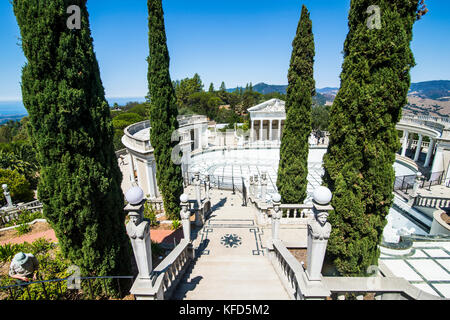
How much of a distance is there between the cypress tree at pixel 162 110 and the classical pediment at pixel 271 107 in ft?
94.0

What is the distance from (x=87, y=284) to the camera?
593cm

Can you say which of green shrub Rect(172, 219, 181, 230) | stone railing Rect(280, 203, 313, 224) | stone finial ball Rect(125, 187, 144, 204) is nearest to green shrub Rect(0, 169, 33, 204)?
green shrub Rect(172, 219, 181, 230)

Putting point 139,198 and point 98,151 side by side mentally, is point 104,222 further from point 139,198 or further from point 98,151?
point 139,198

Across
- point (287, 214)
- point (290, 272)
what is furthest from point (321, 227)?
point (287, 214)

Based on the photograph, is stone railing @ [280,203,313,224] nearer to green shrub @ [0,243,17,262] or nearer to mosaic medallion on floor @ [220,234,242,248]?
mosaic medallion on floor @ [220,234,242,248]

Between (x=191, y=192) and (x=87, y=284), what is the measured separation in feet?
40.9

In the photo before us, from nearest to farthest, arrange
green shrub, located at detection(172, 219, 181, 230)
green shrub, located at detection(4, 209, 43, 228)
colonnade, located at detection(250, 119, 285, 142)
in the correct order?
1. green shrub, located at detection(172, 219, 181, 230)
2. green shrub, located at detection(4, 209, 43, 228)
3. colonnade, located at detection(250, 119, 285, 142)

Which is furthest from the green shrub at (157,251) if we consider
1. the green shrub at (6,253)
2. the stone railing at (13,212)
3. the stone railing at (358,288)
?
the stone railing at (13,212)

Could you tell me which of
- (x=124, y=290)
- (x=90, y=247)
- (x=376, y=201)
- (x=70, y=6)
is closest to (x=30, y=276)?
(x=90, y=247)

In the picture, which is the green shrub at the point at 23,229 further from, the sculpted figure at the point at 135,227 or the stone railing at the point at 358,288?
the stone railing at the point at 358,288

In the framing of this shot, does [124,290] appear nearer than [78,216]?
No

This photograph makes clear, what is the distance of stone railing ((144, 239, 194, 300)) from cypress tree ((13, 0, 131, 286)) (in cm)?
182

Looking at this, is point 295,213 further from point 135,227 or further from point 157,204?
point 157,204

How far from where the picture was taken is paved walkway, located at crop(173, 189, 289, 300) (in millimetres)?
5359
